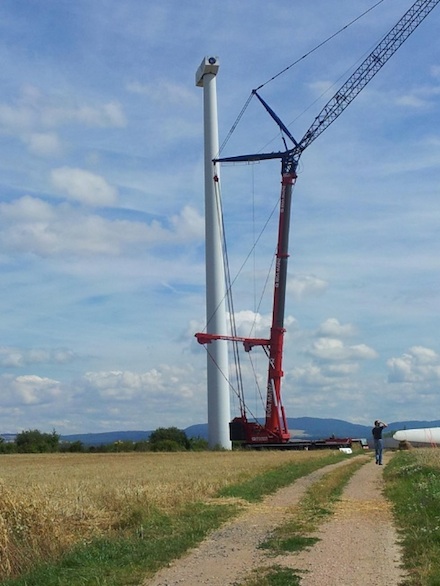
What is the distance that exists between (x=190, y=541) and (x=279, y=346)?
5584cm

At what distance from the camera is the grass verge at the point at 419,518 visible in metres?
11.6

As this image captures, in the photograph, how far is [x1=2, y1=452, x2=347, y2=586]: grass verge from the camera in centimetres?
1207

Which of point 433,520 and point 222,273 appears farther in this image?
point 222,273

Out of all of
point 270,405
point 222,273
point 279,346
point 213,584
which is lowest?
point 213,584

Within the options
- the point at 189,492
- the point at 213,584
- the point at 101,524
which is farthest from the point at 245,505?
the point at 213,584

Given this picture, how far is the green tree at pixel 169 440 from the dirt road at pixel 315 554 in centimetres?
6841

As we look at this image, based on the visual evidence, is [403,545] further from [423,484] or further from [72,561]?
[423,484]

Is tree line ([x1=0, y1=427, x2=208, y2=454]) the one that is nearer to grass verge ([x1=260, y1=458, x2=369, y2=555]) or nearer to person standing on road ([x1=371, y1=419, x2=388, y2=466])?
person standing on road ([x1=371, y1=419, x2=388, y2=466])

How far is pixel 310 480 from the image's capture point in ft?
96.1

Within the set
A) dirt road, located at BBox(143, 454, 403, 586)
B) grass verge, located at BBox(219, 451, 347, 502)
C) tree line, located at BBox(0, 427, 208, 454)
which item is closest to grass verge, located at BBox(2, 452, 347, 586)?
dirt road, located at BBox(143, 454, 403, 586)

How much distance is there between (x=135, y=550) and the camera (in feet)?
46.1

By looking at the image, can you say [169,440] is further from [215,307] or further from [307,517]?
[307,517]

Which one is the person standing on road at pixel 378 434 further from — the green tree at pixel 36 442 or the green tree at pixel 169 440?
the green tree at pixel 36 442

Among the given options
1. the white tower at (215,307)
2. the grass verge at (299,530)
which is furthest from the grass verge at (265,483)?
the white tower at (215,307)
